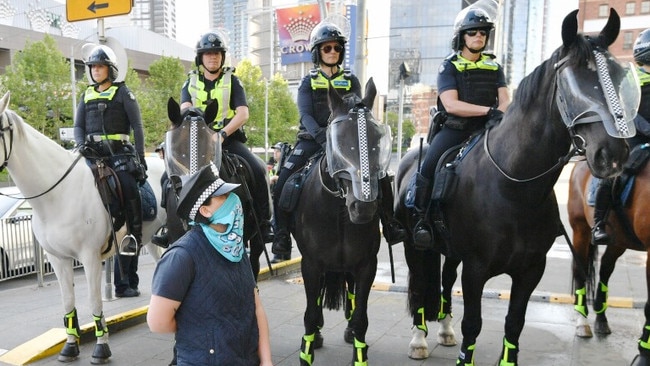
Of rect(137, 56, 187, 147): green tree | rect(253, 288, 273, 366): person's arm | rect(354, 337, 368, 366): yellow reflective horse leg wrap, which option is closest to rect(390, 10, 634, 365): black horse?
rect(354, 337, 368, 366): yellow reflective horse leg wrap

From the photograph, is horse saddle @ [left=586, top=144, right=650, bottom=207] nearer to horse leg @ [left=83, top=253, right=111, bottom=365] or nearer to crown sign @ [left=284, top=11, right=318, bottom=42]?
horse leg @ [left=83, top=253, right=111, bottom=365]

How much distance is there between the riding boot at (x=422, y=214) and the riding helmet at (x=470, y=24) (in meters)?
1.33

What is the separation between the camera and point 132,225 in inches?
229

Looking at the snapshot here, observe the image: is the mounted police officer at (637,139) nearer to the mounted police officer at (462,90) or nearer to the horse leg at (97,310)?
the mounted police officer at (462,90)

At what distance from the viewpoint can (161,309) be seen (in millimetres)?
2521

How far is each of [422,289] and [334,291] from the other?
3.02ft

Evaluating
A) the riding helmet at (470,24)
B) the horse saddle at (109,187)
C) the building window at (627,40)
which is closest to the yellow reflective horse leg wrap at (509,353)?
the riding helmet at (470,24)

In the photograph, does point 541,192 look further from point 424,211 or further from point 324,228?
point 324,228

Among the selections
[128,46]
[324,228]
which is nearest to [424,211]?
[324,228]

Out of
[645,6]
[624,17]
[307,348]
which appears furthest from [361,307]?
[624,17]

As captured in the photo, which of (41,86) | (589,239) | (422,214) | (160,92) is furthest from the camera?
(160,92)

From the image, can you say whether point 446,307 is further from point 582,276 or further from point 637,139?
point 637,139

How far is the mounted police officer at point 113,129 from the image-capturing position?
18.7ft

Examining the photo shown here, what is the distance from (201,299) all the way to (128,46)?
62.8 metres
